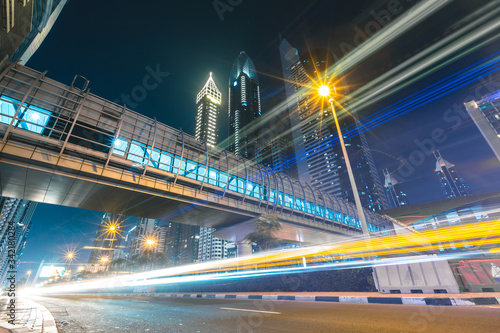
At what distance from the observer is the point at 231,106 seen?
158 meters

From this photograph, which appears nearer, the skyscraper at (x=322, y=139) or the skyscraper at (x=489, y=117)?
the skyscraper at (x=489, y=117)

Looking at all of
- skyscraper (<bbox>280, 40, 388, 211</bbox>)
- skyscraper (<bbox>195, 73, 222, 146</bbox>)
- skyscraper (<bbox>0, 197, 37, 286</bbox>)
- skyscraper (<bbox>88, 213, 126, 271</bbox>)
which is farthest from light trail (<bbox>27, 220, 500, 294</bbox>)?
skyscraper (<bbox>195, 73, 222, 146</bbox>)

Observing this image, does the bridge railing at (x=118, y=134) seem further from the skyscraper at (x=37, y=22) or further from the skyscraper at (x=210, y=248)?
the skyscraper at (x=210, y=248)

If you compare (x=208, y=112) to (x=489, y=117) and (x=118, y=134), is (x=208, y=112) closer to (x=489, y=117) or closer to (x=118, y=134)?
(x=489, y=117)

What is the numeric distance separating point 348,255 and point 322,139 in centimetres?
15099

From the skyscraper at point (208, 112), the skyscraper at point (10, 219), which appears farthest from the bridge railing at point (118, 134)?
the skyscraper at point (208, 112)

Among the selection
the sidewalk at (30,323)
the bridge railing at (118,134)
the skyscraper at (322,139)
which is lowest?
the sidewalk at (30,323)

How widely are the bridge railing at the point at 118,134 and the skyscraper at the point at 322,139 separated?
113 meters

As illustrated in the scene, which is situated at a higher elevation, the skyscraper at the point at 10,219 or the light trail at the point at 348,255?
the skyscraper at the point at 10,219

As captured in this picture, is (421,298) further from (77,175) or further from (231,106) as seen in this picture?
(231,106)

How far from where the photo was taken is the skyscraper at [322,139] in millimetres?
132638

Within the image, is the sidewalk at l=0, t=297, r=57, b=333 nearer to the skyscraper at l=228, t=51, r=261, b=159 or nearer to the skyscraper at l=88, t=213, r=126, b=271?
the skyscraper at l=88, t=213, r=126, b=271

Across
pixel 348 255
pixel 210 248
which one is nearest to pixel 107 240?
pixel 210 248

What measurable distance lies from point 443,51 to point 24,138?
32.3 metres
